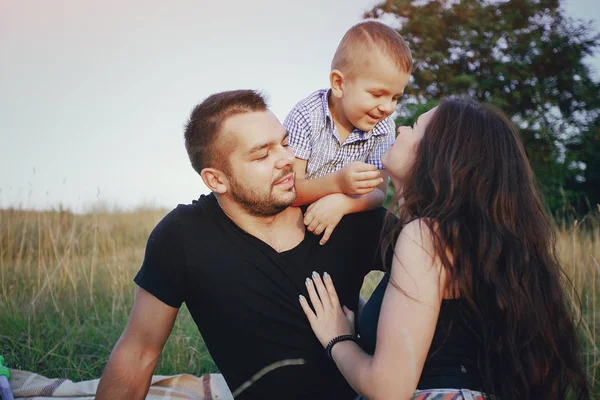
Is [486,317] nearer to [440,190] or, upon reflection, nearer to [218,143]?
[440,190]

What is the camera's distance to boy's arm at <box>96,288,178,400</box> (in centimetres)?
256

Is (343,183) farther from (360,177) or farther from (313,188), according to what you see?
(313,188)

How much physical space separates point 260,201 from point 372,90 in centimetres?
94

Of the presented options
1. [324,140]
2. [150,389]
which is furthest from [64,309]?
[324,140]

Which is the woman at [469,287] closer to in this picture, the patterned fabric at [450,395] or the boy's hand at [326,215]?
the patterned fabric at [450,395]

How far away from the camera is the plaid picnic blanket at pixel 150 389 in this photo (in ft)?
11.0

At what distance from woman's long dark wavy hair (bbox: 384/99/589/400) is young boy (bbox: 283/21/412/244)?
0.76 m

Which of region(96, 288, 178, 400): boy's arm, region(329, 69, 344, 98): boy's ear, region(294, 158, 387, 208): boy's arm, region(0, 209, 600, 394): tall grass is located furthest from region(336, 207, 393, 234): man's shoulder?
region(0, 209, 600, 394): tall grass

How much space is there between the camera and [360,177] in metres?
2.47

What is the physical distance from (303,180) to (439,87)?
8941mm

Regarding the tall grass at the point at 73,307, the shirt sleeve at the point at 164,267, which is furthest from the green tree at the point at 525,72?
the shirt sleeve at the point at 164,267

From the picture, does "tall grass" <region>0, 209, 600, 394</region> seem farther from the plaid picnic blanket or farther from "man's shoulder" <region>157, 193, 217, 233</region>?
"man's shoulder" <region>157, 193, 217, 233</region>

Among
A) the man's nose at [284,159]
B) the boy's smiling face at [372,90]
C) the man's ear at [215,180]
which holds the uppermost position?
the boy's smiling face at [372,90]

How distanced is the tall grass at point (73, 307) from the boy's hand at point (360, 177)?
1.66 m
